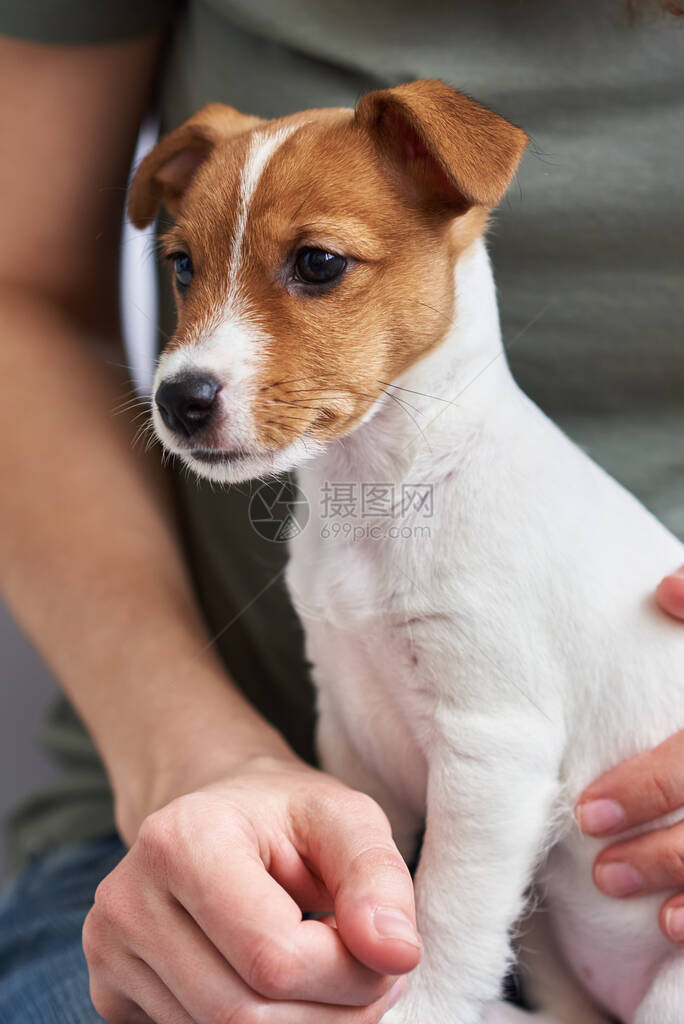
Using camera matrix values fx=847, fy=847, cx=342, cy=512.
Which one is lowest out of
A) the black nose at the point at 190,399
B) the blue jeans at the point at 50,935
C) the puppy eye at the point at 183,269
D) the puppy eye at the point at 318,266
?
the blue jeans at the point at 50,935

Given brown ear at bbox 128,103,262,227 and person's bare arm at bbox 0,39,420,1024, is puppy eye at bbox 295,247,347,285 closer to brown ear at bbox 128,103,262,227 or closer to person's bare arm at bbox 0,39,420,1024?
brown ear at bbox 128,103,262,227

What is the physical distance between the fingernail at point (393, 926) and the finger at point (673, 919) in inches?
19.3

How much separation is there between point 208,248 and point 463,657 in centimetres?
74

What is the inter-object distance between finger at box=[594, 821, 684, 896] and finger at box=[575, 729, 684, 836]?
34 millimetres

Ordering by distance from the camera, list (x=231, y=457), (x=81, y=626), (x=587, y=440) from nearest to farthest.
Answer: (x=231, y=457) → (x=587, y=440) → (x=81, y=626)

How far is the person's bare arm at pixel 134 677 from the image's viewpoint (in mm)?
1095

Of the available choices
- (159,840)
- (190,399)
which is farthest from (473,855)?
(190,399)

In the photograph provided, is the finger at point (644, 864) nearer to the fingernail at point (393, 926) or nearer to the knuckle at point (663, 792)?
the knuckle at point (663, 792)

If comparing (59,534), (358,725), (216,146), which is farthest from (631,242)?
(59,534)

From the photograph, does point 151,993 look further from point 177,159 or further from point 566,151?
point 566,151

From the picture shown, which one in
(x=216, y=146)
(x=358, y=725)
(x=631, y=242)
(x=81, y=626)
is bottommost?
(x=81, y=626)

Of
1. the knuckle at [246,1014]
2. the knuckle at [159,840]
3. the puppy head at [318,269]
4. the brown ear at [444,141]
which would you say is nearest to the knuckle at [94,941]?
the knuckle at [159,840]

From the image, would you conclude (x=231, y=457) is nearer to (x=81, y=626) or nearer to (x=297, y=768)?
(x=297, y=768)

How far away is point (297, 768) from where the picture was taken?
4.98ft
